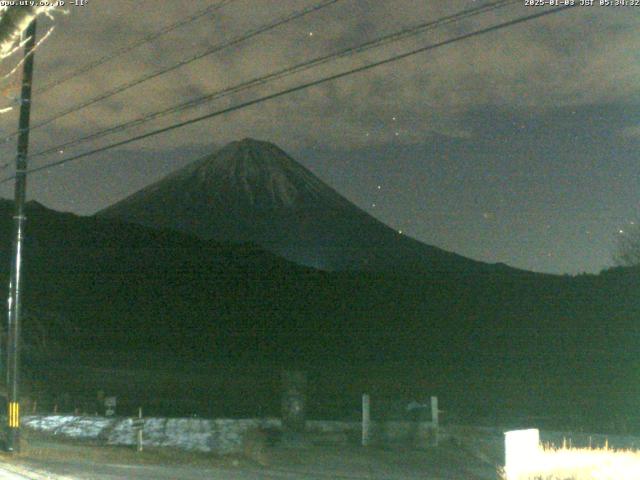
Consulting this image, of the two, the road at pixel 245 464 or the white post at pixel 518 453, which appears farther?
the road at pixel 245 464

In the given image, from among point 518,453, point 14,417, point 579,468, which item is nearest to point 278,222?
point 14,417

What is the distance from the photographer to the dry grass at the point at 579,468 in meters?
12.6

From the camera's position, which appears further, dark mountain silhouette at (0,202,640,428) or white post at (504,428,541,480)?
dark mountain silhouette at (0,202,640,428)

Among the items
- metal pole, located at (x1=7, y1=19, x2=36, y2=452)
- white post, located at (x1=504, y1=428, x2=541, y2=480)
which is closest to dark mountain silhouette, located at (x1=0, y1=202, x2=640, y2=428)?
metal pole, located at (x1=7, y1=19, x2=36, y2=452)

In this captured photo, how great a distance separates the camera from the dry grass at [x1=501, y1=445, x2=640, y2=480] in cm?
1259

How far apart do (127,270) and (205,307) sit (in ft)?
35.1

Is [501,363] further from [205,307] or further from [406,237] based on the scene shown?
[406,237]

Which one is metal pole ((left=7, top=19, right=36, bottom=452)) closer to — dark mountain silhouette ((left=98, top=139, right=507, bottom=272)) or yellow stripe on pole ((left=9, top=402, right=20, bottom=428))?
yellow stripe on pole ((left=9, top=402, right=20, bottom=428))

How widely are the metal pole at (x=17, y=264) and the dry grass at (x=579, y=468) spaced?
9318 mm

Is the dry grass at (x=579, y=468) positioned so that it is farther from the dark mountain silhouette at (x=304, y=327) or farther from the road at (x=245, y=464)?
the dark mountain silhouette at (x=304, y=327)

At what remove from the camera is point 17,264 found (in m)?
17.9

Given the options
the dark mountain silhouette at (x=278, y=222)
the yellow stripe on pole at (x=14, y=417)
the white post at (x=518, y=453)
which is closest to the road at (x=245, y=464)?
the yellow stripe on pole at (x=14, y=417)

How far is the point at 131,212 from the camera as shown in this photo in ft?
562

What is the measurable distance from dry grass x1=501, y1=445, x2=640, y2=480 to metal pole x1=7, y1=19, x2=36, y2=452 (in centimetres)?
932
